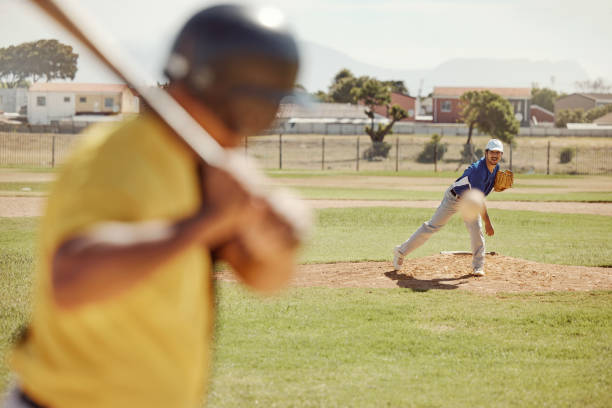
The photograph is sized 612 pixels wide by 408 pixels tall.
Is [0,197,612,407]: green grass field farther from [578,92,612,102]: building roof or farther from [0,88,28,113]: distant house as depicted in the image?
[578,92,612,102]: building roof

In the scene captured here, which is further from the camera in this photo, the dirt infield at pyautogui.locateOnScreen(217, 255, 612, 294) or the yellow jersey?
the dirt infield at pyautogui.locateOnScreen(217, 255, 612, 294)

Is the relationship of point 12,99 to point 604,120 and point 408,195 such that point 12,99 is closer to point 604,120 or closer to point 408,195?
point 604,120

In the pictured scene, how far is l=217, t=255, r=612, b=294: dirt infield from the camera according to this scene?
35.9 feet

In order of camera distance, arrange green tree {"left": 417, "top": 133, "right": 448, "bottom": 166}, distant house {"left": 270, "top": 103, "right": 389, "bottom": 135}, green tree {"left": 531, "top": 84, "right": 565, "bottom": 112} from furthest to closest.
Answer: green tree {"left": 531, "top": 84, "right": 565, "bottom": 112} → distant house {"left": 270, "top": 103, "right": 389, "bottom": 135} → green tree {"left": 417, "top": 133, "right": 448, "bottom": 166}

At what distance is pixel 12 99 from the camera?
10544cm

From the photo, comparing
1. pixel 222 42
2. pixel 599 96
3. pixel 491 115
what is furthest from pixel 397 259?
pixel 599 96

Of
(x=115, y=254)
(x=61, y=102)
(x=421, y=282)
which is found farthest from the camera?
(x=61, y=102)

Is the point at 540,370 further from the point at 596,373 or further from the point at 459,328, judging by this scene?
the point at 459,328

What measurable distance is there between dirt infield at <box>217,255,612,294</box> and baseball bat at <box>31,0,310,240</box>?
903 cm

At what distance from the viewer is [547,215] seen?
72.0 feet

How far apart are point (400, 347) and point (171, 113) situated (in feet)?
20.0

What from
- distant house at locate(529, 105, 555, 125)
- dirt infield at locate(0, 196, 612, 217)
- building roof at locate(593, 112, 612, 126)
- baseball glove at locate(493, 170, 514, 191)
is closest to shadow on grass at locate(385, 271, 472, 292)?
baseball glove at locate(493, 170, 514, 191)

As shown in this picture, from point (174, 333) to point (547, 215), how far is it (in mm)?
21339

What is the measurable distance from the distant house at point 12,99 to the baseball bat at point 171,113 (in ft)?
360
